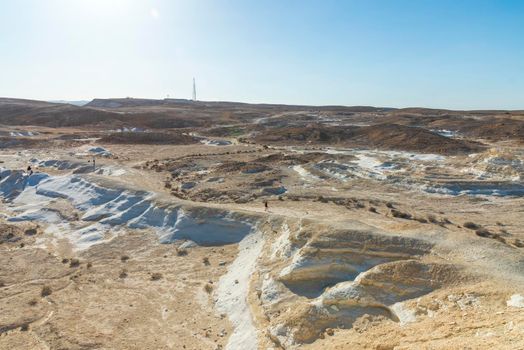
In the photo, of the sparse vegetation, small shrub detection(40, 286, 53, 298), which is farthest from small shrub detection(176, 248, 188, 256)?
the sparse vegetation

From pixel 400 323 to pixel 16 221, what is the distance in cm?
2837

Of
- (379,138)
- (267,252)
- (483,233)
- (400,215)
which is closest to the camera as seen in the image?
(267,252)

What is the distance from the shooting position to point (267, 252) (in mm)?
21656

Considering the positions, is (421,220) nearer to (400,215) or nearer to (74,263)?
(400,215)

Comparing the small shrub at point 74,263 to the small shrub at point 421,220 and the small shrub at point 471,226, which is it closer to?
the small shrub at point 421,220

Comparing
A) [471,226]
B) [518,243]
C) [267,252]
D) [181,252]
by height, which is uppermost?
[471,226]

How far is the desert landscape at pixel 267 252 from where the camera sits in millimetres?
14219

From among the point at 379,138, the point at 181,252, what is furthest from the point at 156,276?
the point at 379,138

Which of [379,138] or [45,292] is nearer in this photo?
[45,292]

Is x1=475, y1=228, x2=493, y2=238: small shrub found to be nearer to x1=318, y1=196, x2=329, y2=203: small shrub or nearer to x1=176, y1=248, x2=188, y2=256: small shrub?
x1=318, y1=196, x2=329, y2=203: small shrub

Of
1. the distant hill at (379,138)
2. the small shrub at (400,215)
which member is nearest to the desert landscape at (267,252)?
the small shrub at (400,215)

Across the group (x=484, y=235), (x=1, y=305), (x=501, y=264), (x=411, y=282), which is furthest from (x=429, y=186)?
(x=1, y=305)

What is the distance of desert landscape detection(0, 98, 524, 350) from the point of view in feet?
46.6

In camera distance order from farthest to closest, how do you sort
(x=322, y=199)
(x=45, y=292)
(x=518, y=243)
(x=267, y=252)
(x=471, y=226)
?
(x=322, y=199)
(x=471, y=226)
(x=518, y=243)
(x=267, y=252)
(x=45, y=292)
